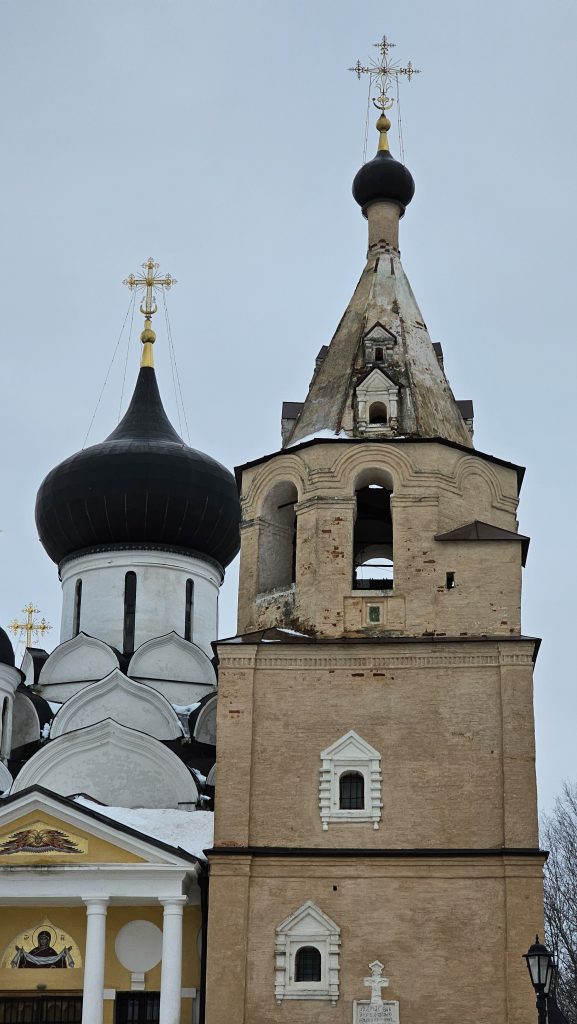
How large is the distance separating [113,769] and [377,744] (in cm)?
514

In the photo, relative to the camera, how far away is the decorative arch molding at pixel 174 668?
71.0 ft

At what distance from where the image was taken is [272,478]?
57.5ft

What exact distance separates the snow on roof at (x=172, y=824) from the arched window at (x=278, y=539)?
8.89 ft

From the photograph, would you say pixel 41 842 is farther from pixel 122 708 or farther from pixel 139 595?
pixel 139 595

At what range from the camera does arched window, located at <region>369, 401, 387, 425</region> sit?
1764cm

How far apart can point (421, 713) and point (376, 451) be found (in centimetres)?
297

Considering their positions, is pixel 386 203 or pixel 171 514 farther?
pixel 171 514

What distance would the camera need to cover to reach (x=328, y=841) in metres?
15.4

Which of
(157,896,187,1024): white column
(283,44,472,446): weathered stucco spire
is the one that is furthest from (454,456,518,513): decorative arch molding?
(157,896,187,1024): white column

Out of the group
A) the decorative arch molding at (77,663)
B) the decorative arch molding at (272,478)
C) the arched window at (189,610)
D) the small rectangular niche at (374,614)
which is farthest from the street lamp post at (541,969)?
the arched window at (189,610)

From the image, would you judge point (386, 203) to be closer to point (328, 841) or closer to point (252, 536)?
point (252, 536)

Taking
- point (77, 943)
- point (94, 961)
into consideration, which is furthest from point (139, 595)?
point (94, 961)

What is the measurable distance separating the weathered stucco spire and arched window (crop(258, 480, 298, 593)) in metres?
0.75

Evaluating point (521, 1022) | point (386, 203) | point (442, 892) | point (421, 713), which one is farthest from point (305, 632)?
point (386, 203)
